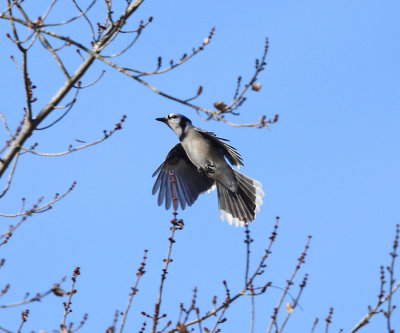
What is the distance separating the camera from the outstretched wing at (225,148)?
916cm

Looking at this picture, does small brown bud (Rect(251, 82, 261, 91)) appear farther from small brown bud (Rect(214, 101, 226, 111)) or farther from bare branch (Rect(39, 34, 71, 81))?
bare branch (Rect(39, 34, 71, 81))

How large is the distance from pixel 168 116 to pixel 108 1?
17.0 feet

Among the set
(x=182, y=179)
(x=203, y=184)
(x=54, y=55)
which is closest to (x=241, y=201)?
(x=203, y=184)

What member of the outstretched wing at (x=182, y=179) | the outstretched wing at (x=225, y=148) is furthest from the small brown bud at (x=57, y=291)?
the outstretched wing at (x=182, y=179)

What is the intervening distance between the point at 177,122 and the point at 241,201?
194 centimetres

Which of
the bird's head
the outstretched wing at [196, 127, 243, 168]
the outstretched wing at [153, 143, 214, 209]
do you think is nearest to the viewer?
the outstretched wing at [196, 127, 243, 168]

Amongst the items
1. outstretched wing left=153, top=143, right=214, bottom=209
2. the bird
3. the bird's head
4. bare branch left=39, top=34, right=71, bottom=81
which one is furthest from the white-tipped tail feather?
bare branch left=39, top=34, right=71, bottom=81

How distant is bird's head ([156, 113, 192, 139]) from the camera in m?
10.1

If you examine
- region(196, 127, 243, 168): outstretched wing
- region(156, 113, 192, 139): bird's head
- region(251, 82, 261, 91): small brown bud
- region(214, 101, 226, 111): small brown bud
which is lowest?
region(214, 101, 226, 111): small brown bud

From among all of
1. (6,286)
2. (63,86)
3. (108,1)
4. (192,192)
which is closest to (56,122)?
(63,86)

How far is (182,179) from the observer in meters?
11.0

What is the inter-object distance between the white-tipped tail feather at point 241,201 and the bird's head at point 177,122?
52.0 inches

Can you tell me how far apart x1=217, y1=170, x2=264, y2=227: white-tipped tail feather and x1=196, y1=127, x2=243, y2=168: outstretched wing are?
2.98 ft

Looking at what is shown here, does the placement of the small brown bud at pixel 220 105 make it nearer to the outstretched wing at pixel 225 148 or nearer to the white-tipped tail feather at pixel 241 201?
the outstretched wing at pixel 225 148
